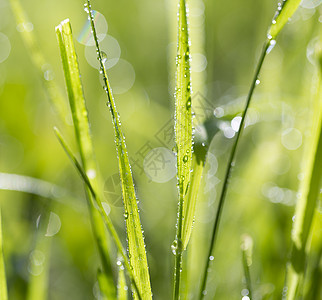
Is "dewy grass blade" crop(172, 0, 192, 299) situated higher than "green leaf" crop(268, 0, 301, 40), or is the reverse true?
"green leaf" crop(268, 0, 301, 40)

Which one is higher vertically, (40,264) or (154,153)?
(154,153)

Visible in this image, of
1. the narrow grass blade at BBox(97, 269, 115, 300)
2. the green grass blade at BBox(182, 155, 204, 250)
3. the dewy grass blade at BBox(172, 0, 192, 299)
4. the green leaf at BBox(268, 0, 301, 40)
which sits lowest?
the narrow grass blade at BBox(97, 269, 115, 300)

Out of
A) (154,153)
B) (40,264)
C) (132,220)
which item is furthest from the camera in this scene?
(154,153)

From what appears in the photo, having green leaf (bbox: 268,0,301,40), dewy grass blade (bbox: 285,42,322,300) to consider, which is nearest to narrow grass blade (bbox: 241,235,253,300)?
dewy grass blade (bbox: 285,42,322,300)

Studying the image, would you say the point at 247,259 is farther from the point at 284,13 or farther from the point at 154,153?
the point at 154,153

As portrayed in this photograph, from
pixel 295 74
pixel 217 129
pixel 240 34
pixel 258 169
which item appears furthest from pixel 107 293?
pixel 240 34

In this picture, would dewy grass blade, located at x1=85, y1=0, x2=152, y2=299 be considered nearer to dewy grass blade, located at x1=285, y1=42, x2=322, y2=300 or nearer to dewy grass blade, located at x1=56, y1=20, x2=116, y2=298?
dewy grass blade, located at x1=56, y1=20, x2=116, y2=298

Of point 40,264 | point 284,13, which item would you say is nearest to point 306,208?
point 284,13
